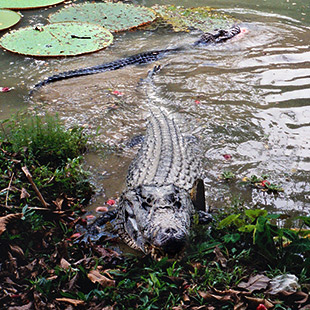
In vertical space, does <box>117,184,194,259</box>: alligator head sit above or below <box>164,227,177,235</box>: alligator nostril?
below

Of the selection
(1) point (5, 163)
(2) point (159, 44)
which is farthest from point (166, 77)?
(1) point (5, 163)

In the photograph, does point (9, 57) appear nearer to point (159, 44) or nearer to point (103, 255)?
point (159, 44)

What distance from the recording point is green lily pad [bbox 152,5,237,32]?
8953 mm

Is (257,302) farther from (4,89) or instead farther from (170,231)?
(4,89)

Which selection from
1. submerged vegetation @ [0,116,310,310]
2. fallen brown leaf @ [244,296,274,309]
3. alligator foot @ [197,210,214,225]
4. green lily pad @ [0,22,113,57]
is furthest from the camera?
green lily pad @ [0,22,113,57]

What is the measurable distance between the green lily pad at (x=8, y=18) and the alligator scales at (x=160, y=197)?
571 cm

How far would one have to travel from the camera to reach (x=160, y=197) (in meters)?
2.93

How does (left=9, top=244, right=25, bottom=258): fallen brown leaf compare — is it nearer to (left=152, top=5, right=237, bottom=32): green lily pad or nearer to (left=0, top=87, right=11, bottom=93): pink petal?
(left=0, top=87, right=11, bottom=93): pink petal

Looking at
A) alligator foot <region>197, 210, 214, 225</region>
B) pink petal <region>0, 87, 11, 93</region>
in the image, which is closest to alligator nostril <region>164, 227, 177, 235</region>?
alligator foot <region>197, 210, 214, 225</region>

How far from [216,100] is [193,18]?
4.52 metres

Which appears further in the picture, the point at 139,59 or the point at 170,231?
the point at 139,59

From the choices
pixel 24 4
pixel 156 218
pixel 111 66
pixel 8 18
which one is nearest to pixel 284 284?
pixel 156 218

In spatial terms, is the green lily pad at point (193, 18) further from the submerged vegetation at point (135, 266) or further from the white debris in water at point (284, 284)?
the white debris in water at point (284, 284)

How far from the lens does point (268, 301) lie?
2.34m
